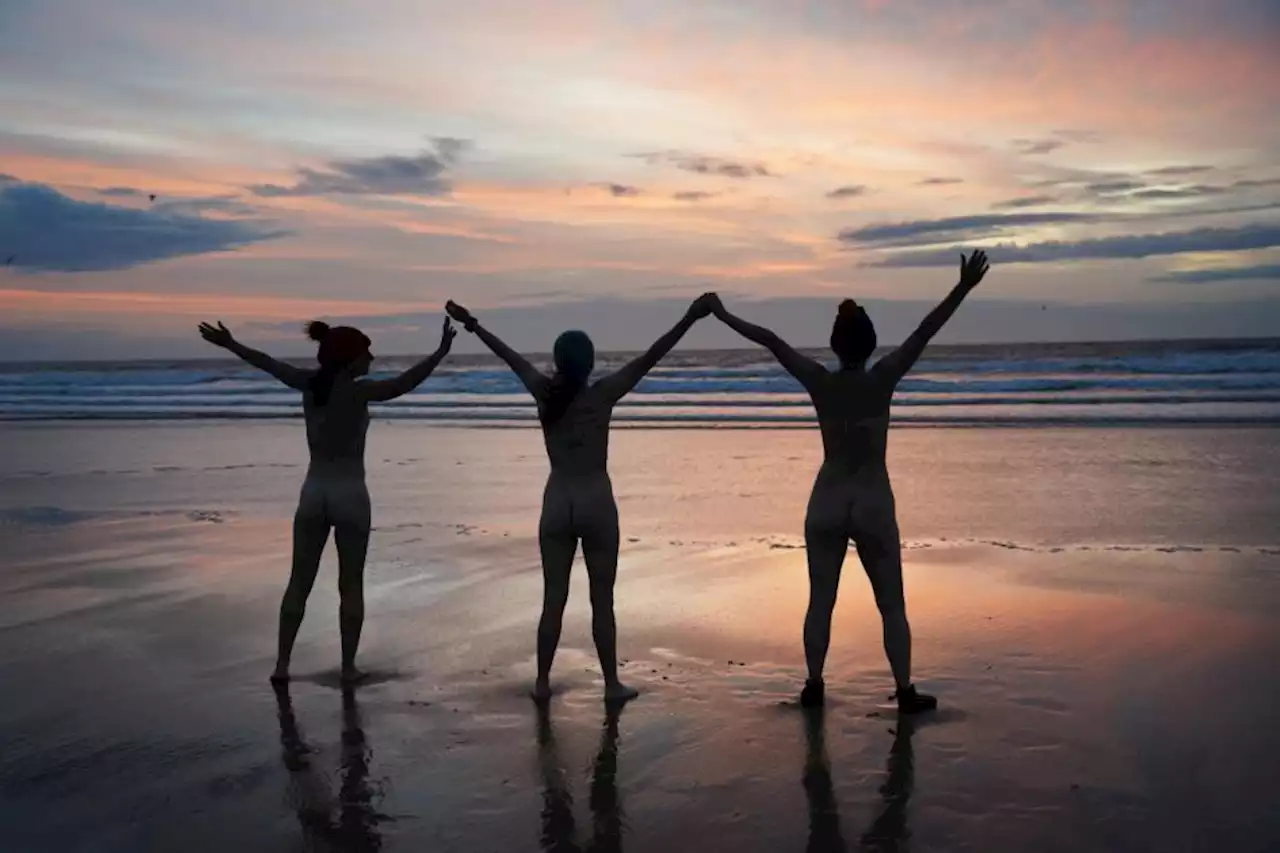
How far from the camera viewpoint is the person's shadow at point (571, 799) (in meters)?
4.16

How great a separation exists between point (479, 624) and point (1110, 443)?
539 inches

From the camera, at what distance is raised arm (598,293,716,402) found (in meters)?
5.71

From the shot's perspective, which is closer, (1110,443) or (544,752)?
(544,752)

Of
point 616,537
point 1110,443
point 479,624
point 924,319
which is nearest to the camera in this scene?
point 924,319

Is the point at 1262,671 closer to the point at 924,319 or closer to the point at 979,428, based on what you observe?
the point at 924,319

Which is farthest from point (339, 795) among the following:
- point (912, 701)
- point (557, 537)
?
point (912, 701)

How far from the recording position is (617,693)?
584cm

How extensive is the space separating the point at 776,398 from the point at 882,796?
2795cm

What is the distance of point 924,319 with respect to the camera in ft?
18.1

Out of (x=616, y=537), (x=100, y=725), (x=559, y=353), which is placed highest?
(x=559, y=353)

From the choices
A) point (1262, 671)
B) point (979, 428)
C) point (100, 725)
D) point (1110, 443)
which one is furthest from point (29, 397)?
point (1262, 671)

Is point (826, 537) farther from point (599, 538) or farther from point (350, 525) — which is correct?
point (350, 525)

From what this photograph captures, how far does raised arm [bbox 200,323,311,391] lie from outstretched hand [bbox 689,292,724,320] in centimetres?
224

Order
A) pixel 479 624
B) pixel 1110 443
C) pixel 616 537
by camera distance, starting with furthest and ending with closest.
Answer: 1. pixel 1110 443
2. pixel 479 624
3. pixel 616 537
